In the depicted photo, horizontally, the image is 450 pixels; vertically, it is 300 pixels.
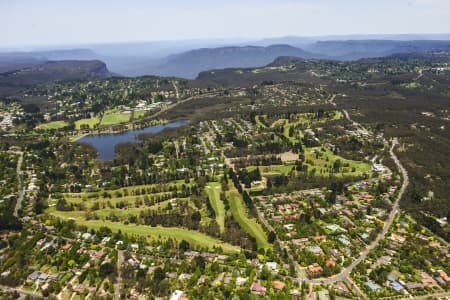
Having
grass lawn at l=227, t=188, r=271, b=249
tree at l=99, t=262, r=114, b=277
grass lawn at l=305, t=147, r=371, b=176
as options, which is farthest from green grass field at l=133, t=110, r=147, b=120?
tree at l=99, t=262, r=114, b=277

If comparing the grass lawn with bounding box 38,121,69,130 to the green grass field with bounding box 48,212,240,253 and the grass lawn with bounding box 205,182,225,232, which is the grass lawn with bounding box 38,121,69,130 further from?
the grass lawn with bounding box 205,182,225,232

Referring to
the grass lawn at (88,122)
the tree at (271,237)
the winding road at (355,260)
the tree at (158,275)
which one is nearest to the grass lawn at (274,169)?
the winding road at (355,260)

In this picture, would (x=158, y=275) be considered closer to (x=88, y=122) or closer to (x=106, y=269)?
(x=106, y=269)

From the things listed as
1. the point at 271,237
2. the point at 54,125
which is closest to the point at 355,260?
the point at 271,237

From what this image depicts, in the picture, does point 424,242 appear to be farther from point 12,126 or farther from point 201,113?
point 12,126

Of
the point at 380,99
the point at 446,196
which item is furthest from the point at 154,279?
the point at 380,99

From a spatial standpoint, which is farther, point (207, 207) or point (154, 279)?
point (207, 207)
